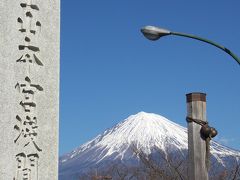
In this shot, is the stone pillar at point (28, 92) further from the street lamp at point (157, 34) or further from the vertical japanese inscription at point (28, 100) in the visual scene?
the street lamp at point (157, 34)

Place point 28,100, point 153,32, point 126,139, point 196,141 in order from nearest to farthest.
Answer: point 28,100 → point 196,141 → point 153,32 → point 126,139

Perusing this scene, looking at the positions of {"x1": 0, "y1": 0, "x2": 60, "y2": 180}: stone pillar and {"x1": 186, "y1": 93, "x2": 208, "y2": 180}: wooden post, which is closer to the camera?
{"x1": 0, "y1": 0, "x2": 60, "y2": 180}: stone pillar

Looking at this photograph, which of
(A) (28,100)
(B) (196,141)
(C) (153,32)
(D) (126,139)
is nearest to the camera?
(A) (28,100)

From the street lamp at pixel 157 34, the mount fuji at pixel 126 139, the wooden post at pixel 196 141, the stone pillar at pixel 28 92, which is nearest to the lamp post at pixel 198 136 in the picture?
the wooden post at pixel 196 141

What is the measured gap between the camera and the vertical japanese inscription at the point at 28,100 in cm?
546

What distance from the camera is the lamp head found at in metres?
9.36

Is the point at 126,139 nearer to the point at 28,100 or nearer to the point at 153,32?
the point at 153,32

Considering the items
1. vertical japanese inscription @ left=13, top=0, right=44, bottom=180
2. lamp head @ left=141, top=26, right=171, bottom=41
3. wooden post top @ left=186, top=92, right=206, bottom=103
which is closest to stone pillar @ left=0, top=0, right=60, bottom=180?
vertical japanese inscription @ left=13, top=0, right=44, bottom=180

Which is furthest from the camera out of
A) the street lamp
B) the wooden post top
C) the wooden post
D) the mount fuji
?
the mount fuji

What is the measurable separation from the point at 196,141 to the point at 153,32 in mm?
3266

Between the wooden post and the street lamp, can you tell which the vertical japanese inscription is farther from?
the street lamp

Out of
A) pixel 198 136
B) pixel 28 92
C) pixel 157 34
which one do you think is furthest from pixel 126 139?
pixel 28 92

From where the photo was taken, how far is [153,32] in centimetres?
938

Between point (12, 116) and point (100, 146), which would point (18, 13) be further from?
point (100, 146)
